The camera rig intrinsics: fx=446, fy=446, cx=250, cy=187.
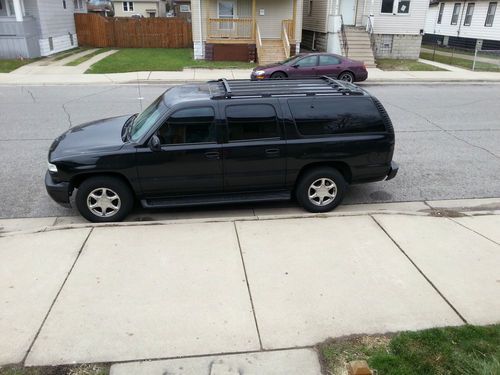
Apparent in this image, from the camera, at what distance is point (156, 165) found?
19.1ft

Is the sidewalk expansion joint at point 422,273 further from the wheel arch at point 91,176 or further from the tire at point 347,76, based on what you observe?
the tire at point 347,76

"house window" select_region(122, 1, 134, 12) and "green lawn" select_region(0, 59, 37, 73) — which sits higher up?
"house window" select_region(122, 1, 134, 12)

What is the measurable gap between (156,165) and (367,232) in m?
2.81

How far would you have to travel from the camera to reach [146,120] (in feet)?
20.3

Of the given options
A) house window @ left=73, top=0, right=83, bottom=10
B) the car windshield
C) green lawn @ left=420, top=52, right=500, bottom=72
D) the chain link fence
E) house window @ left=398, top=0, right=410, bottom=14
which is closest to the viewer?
the car windshield

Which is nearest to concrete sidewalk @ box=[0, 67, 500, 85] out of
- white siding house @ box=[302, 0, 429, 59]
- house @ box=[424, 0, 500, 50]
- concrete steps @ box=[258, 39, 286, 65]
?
concrete steps @ box=[258, 39, 286, 65]

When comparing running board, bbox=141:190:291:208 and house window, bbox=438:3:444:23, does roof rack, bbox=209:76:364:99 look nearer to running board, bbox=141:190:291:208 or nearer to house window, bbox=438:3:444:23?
running board, bbox=141:190:291:208

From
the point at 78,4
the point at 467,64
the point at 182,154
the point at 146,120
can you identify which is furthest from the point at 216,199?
the point at 78,4

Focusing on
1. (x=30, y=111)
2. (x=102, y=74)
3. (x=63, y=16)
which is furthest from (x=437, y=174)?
(x=63, y=16)

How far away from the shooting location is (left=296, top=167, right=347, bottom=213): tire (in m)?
6.27

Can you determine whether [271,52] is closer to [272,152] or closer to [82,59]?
[82,59]

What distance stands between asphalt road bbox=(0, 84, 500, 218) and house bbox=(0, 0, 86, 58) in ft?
25.1

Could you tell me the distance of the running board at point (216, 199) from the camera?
239 inches

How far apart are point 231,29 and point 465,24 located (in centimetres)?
1933
